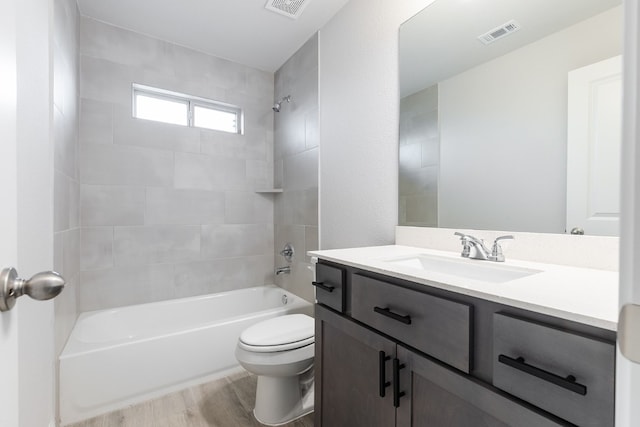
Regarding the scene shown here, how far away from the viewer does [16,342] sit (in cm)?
55

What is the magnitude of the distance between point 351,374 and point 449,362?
449mm

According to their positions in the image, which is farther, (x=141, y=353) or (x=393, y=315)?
(x=141, y=353)

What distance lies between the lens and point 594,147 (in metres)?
0.98

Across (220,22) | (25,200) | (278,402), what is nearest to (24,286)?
(25,200)

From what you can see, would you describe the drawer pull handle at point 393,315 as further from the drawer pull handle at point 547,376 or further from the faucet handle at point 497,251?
the faucet handle at point 497,251

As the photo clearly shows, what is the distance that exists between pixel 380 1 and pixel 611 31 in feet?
3.79

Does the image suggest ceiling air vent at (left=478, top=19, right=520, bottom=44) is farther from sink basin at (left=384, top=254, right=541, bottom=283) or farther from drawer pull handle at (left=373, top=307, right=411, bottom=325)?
drawer pull handle at (left=373, top=307, right=411, bottom=325)

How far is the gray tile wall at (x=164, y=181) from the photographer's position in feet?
7.18

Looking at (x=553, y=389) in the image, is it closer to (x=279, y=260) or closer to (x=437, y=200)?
(x=437, y=200)

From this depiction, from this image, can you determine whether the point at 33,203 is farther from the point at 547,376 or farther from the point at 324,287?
the point at 547,376

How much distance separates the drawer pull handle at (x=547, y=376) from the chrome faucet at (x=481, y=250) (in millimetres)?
576

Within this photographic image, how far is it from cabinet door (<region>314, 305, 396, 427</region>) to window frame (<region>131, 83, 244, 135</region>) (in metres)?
2.12

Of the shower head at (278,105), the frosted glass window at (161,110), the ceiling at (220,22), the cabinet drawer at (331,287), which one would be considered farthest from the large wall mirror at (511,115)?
the frosted glass window at (161,110)

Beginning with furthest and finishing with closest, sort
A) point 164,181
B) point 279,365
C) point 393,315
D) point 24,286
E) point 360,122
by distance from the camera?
point 164,181
point 360,122
point 279,365
point 393,315
point 24,286
